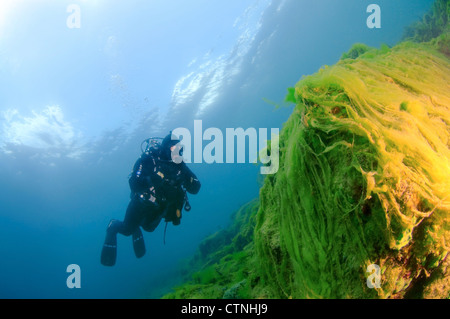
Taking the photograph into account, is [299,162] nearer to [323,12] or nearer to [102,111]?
[323,12]

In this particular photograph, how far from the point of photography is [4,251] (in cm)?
6225

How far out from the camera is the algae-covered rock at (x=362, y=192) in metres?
1.26

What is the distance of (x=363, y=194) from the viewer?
129 cm

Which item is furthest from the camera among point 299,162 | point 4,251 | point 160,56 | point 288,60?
point 4,251

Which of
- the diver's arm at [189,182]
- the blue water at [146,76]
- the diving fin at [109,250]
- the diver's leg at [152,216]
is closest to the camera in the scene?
the diver's arm at [189,182]

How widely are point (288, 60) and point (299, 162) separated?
37335 mm

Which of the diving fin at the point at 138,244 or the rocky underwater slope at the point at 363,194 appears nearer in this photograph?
the rocky underwater slope at the point at 363,194

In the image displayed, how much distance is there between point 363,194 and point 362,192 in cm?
1

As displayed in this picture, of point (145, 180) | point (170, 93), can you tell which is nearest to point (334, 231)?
point (145, 180)

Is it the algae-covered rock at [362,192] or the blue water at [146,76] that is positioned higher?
the blue water at [146,76]

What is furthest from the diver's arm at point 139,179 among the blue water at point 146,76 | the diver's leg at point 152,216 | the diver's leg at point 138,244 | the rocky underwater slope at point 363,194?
the blue water at point 146,76

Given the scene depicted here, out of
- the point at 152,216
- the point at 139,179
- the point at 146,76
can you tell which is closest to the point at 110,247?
the point at 152,216

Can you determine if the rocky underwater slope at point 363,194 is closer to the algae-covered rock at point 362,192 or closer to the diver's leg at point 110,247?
the algae-covered rock at point 362,192

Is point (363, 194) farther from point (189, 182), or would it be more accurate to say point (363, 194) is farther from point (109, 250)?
point (109, 250)
